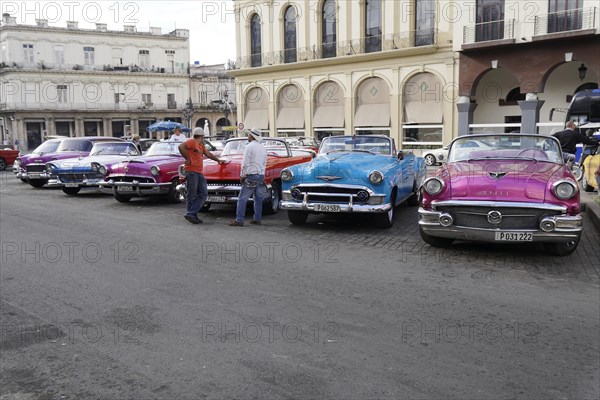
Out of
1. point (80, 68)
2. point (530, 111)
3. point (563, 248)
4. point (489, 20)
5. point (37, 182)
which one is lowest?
point (563, 248)

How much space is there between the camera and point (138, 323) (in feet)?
15.0

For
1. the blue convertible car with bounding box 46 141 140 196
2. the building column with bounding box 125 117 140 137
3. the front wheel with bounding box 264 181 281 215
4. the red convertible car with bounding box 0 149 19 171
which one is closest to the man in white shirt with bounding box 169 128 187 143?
the blue convertible car with bounding box 46 141 140 196

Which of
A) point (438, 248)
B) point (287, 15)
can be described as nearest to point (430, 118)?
point (287, 15)

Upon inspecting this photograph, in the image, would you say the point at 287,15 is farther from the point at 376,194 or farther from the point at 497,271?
the point at 497,271

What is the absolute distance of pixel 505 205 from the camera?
6.45 meters

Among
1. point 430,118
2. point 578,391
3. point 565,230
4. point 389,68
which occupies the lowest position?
point 578,391

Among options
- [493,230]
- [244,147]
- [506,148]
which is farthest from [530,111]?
[493,230]

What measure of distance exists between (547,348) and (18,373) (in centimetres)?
374

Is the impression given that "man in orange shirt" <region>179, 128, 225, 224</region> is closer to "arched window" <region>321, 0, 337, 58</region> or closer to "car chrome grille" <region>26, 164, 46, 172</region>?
"car chrome grille" <region>26, 164, 46, 172</region>

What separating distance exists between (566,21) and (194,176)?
69.0 ft

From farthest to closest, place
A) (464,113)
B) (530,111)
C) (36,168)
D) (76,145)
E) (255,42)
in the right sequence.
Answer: (255,42) < (464,113) < (530,111) < (76,145) < (36,168)

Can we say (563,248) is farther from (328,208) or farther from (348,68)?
(348,68)

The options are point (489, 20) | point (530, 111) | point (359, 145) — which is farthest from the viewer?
point (489, 20)

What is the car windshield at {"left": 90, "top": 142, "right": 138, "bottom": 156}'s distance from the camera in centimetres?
1526
